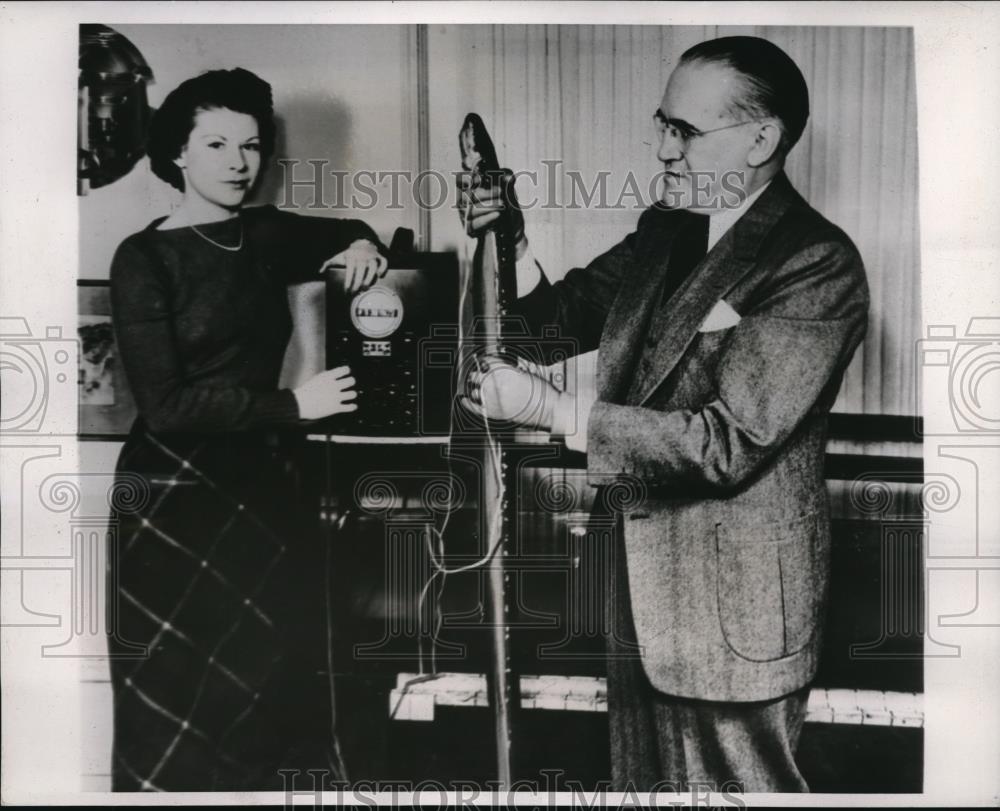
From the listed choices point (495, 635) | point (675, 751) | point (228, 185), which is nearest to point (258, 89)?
point (228, 185)

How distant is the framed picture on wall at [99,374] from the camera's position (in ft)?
7.65

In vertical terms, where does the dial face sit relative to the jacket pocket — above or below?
above

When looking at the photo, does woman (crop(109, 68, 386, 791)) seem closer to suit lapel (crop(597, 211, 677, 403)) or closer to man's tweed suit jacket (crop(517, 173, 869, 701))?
suit lapel (crop(597, 211, 677, 403))

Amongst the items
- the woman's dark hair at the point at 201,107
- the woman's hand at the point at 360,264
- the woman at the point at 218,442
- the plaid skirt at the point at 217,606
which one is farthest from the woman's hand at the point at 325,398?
the woman's dark hair at the point at 201,107

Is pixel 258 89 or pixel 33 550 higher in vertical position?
pixel 258 89

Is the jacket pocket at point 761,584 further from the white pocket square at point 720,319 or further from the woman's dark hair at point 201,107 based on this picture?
the woman's dark hair at point 201,107

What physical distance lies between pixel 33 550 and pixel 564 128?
178cm

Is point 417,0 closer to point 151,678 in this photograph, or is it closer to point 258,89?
point 258,89

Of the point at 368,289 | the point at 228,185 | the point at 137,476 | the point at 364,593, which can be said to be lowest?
the point at 364,593

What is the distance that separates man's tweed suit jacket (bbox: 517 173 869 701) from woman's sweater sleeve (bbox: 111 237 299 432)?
0.85 meters

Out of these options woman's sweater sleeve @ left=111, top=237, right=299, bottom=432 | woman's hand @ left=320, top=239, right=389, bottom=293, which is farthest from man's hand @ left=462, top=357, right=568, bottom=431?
woman's sweater sleeve @ left=111, top=237, right=299, bottom=432

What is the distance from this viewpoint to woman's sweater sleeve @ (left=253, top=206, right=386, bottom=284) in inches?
91.4

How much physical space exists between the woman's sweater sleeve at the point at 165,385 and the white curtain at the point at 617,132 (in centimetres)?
64

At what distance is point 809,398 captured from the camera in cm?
226
